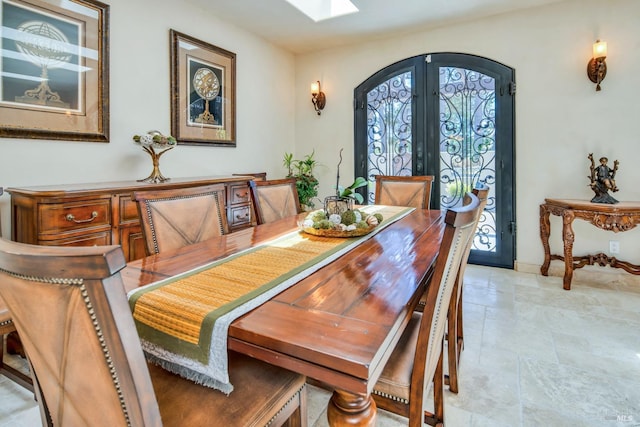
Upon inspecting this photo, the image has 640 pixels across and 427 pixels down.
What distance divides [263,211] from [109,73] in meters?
1.64

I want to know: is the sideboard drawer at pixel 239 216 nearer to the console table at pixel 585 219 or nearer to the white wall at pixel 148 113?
the white wall at pixel 148 113

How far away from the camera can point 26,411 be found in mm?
1653

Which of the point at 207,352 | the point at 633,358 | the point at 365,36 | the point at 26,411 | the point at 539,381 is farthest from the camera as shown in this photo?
the point at 365,36

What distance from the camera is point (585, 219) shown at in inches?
116

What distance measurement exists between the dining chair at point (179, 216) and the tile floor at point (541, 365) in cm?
98

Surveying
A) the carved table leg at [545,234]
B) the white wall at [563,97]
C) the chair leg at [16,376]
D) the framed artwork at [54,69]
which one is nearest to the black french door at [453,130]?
the white wall at [563,97]

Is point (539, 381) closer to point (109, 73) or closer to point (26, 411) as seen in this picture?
point (26, 411)

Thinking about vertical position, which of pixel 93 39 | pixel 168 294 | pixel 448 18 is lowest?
pixel 168 294

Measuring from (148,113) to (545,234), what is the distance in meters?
3.81

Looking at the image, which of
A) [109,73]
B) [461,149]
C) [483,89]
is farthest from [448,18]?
[109,73]

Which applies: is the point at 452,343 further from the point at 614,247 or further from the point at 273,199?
the point at 614,247

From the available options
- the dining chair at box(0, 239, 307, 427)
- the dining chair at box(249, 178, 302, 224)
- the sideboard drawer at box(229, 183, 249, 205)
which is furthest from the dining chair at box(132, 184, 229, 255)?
the sideboard drawer at box(229, 183, 249, 205)

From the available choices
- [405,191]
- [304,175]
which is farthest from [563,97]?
[304,175]

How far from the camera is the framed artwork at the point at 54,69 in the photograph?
2139 millimetres
